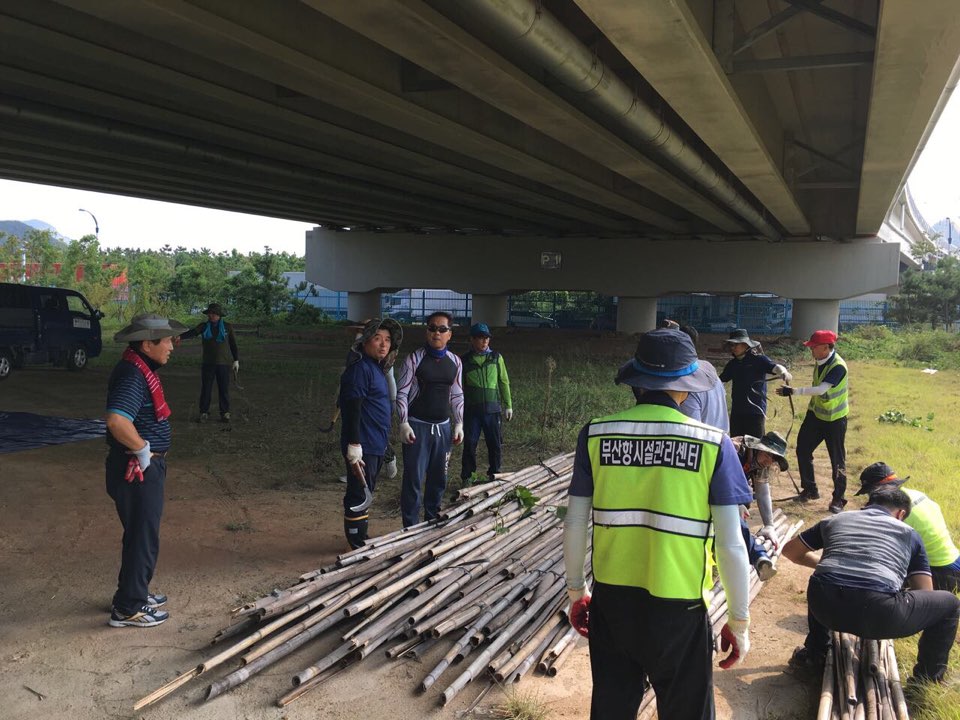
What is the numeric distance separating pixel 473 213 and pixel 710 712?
22237mm

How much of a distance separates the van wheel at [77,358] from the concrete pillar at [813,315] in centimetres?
2379

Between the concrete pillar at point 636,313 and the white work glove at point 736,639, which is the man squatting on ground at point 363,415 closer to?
the white work glove at point 736,639

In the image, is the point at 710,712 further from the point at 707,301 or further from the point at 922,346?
the point at 707,301

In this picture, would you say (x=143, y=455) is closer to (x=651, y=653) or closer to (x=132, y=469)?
(x=132, y=469)

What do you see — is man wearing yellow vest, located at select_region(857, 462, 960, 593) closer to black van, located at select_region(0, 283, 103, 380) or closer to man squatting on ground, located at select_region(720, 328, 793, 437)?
man squatting on ground, located at select_region(720, 328, 793, 437)

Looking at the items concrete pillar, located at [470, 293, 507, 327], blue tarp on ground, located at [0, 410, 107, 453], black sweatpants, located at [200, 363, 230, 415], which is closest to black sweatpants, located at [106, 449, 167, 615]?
blue tarp on ground, located at [0, 410, 107, 453]

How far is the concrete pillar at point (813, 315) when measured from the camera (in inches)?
1091

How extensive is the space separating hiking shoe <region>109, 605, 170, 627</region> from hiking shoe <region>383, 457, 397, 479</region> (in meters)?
3.37

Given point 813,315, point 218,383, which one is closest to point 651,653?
point 218,383

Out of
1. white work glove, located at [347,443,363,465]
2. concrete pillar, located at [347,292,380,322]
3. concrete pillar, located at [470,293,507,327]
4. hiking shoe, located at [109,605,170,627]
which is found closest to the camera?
hiking shoe, located at [109,605,170,627]

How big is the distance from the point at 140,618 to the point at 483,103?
9902 millimetres

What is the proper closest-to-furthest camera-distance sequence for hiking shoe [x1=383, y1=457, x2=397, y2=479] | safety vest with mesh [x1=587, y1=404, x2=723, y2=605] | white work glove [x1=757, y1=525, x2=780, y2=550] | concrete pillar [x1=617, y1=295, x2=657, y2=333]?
safety vest with mesh [x1=587, y1=404, x2=723, y2=605]
white work glove [x1=757, y1=525, x2=780, y2=550]
hiking shoe [x1=383, y1=457, x2=397, y2=479]
concrete pillar [x1=617, y1=295, x2=657, y2=333]

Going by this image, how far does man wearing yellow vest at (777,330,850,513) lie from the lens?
779 cm

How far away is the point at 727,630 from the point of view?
2977mm
